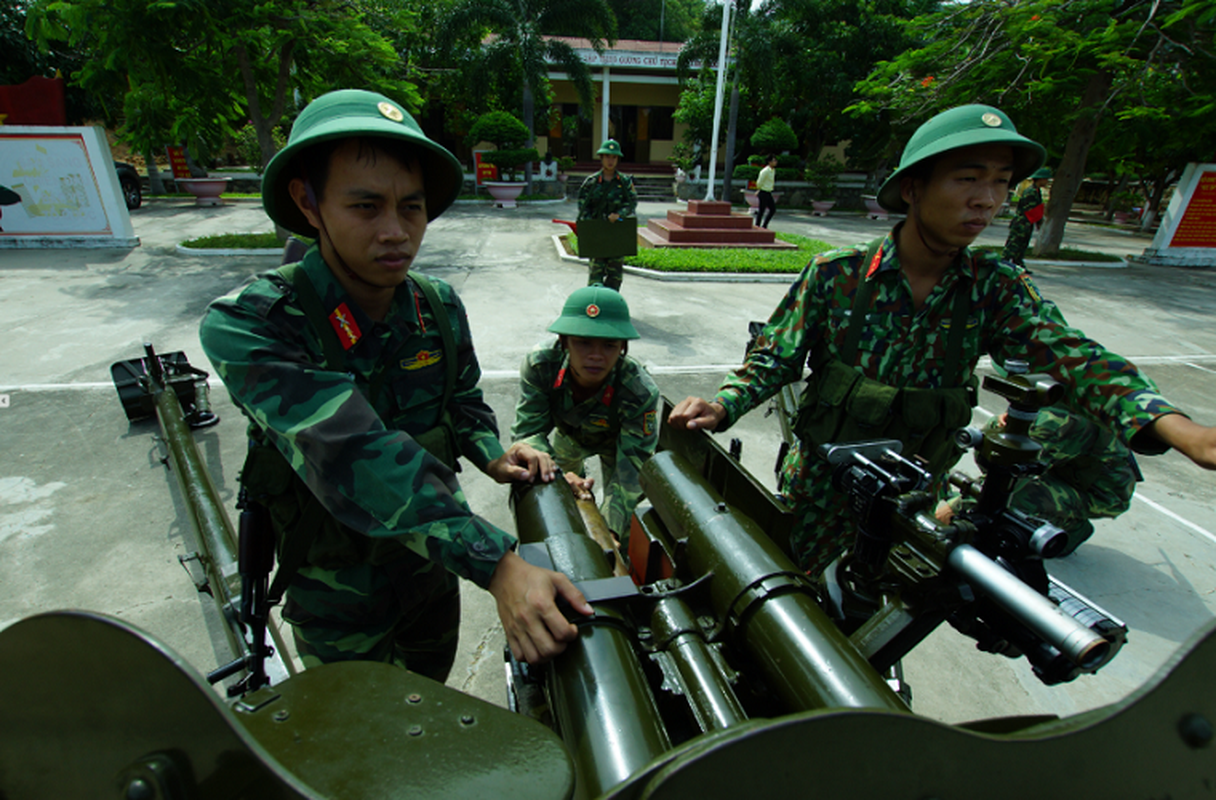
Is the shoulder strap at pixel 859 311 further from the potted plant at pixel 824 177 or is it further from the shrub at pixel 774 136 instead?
the shrub at pixel 774 136

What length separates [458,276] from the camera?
995cm

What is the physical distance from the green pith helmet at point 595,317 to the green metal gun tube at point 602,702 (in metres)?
1.51

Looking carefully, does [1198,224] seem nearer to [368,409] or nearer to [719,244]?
[719,244]

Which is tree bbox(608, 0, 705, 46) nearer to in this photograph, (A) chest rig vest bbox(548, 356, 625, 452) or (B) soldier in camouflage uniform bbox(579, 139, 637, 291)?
(B) soldier in camouflage uniform bbox(579, 139, 637, 291)

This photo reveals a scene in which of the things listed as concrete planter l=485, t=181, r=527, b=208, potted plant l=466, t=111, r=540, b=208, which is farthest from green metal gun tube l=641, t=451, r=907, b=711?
potted plant l=466, t=111, r=540, b=208

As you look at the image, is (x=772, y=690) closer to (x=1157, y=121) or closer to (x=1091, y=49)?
(x=1091, y=49)

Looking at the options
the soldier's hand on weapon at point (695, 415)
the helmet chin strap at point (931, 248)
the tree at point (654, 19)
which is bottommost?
the soldier's hand on weapon at point (695, 415)

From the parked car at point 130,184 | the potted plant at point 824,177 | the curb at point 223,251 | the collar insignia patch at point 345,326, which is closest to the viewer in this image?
the collar insignia patch at point 345,326

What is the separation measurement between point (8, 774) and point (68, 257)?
1406cm

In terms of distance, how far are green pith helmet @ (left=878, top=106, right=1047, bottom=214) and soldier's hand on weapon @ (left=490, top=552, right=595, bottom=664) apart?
4.62 feet

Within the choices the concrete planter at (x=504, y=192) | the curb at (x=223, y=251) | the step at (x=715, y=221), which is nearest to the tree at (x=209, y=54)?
the curb at (x=223, y=251)

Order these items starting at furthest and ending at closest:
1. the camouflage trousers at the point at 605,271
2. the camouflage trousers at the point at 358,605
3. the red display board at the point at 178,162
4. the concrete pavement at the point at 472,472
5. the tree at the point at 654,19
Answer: the tree at the point at 654,19 < the red display board at the point at 178,162 < the camouflage trousers at the point at 605,271 < the concrete pavement at the point at 472,472 < the camouflage trousers at the point at 358,605

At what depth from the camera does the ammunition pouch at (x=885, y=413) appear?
200 cm

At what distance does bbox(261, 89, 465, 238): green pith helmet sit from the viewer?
1261 mm
